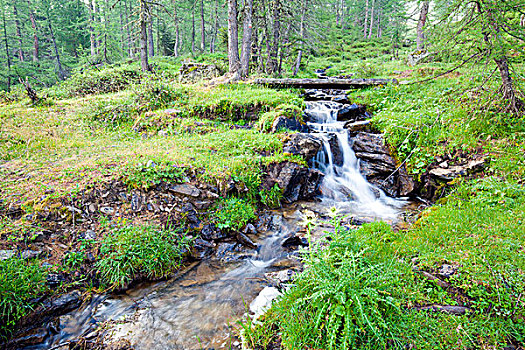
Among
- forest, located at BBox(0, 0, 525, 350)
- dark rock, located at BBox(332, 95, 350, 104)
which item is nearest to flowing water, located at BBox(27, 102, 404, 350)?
forest, located at BBox(0, 0, 525, 350)

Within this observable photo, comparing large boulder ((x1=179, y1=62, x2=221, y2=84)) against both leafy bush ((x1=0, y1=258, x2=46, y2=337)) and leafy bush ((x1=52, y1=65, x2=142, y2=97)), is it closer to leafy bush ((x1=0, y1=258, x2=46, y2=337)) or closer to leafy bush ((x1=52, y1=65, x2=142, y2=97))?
leafy bush ((x1=52, y1=65, x2=142, y2=97))

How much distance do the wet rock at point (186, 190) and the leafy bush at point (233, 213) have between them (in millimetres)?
608

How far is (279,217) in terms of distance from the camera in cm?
664

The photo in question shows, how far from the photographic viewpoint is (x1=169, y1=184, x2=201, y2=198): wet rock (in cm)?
599

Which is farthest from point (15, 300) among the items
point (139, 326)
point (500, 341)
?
point (500, 341)

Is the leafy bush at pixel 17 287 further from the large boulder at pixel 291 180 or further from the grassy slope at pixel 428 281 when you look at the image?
the large boulder at pixel 291 180

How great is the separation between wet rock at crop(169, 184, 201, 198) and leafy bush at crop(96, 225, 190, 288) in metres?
1.10

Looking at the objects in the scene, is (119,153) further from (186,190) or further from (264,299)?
(264,299)

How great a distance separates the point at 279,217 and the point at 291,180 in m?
1.26

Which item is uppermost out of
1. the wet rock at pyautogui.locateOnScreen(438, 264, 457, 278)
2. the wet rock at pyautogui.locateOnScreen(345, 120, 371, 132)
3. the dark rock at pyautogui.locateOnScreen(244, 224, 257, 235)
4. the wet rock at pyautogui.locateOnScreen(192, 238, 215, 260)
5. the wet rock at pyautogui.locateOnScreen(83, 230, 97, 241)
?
the wet rock at pyautogui.locateOnScreen(345, 120, 371, 132)

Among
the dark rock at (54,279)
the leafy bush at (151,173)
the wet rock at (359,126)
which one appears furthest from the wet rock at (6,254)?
the wet rock at (359,126)

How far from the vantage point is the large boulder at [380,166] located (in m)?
7.72

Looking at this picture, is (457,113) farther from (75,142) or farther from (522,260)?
(75,142)

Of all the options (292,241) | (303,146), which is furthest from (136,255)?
(303,146)
